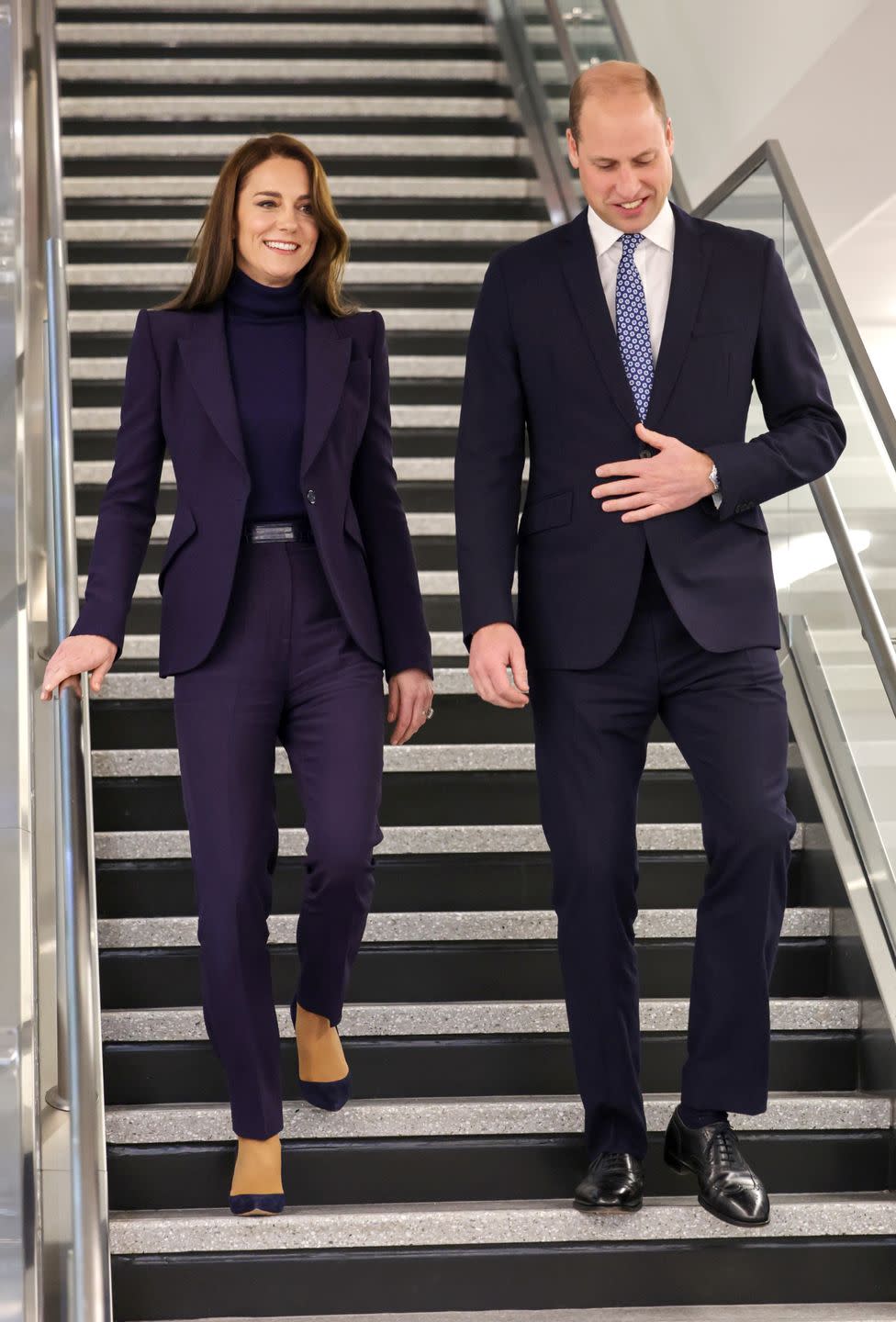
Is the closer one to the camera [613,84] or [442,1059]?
[613,84]

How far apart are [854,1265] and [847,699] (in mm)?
1272

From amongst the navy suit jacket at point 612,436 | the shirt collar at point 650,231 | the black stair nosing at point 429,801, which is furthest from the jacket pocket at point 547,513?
the black stair nosing at point 429,801

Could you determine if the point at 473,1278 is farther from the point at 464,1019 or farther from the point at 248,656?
the point at 248,656

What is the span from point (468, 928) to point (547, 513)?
1.09 m

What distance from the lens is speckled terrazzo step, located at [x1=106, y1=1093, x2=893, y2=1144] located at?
3.05 meters

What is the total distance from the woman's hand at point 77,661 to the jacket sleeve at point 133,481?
5 cm

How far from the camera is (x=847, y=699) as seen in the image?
3.70 metres

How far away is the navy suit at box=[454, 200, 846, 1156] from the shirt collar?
0.09 ft

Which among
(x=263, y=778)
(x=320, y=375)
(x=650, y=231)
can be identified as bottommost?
(x=263, y=778)

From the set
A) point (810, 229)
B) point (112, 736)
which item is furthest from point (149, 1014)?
point (810, 229)

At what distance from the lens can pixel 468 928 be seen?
3553 millimetres

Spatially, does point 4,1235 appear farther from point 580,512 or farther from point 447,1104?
point 580,512

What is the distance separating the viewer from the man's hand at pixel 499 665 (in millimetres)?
2727

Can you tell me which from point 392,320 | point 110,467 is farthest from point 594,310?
point 392,320
